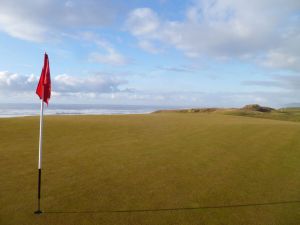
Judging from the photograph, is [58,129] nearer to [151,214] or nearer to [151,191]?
[151,191]

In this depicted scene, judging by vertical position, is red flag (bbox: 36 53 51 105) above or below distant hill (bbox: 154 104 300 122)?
above

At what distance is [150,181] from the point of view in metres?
9.40

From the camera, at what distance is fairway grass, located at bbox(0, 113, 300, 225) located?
697 centimetres

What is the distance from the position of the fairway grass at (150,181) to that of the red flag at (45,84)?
2.70 m

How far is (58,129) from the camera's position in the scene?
2019 centimetres

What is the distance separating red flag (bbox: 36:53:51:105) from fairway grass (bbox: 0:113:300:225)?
2698mm

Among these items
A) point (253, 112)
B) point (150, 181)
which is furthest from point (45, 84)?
point (253, 112)

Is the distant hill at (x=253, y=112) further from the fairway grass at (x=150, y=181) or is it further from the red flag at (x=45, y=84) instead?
the red flag at (x=45, y=84)

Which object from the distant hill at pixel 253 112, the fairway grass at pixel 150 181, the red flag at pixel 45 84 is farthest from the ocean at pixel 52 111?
the red flag at pixel 45 84

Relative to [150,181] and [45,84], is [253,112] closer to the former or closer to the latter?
[150,181]


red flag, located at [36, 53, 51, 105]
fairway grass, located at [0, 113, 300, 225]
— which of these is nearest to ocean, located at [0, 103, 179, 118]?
fairway grass, located at [0, 113, 300, 225]

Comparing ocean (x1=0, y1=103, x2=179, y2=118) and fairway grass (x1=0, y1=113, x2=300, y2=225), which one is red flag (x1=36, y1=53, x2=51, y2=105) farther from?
ocean (x1=0, y1=103, x2=179, y2=118)

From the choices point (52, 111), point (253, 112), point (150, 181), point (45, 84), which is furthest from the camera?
point (52, 111)

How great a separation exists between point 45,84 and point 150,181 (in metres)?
4.41
